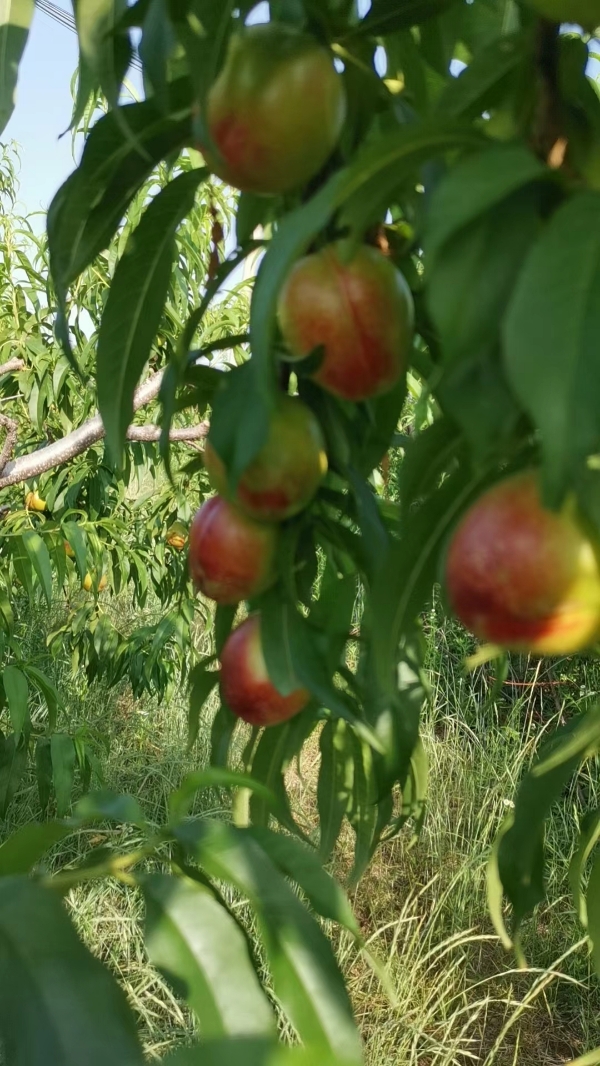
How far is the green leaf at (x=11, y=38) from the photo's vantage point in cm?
38

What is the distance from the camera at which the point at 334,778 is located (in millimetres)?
631

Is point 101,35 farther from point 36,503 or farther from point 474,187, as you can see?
point 36,503

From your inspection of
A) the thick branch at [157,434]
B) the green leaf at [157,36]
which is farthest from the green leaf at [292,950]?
the thick branch at [157,434]

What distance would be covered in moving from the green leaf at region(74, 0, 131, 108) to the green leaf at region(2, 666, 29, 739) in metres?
0.91

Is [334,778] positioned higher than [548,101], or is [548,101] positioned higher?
[548,101]

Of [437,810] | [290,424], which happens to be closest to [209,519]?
[290,424]

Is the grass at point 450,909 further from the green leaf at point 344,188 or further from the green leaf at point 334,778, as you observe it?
the green leaf at point 344,188

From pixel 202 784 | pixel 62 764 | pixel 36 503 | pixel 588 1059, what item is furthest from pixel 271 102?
pixel 36 503

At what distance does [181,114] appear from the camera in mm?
460

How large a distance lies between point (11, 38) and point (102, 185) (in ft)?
0.27

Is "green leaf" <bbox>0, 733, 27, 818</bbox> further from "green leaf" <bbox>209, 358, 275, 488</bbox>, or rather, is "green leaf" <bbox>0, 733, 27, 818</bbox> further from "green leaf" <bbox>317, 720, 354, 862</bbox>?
"green leaf" <bbox>209, 358, 275, 488</bbox>

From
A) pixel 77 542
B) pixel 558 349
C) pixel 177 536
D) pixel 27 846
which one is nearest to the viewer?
pixel 558 349

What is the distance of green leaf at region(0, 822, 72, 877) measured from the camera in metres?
0.34

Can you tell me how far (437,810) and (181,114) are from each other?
2268 millimetres
